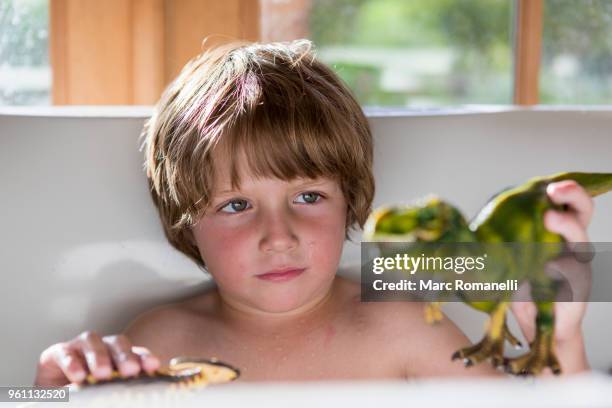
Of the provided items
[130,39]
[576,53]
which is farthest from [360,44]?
[130,39]

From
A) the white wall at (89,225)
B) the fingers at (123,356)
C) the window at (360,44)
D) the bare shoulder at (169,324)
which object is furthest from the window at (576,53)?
the fingers at (123,356)

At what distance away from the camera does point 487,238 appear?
2.83 ft

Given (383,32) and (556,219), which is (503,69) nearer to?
(383,32)

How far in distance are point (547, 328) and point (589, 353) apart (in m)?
0.08

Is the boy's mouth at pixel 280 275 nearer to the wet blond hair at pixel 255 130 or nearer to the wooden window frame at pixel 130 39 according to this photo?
the wet blond hair at pixel 255 130

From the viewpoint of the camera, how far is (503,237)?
0.86 meters

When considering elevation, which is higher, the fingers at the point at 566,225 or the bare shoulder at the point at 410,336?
the fingers at the point at 566,225

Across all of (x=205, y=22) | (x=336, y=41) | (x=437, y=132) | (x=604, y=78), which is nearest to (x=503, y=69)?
(x=604, y=78)

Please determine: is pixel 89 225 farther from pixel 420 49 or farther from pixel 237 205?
pixel 420 49

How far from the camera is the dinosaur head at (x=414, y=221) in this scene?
0.88 metres

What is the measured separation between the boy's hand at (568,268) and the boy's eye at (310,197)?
22 centimetres

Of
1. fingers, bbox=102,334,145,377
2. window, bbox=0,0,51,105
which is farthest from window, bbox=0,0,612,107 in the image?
fingers, bbox=102,334,145,377

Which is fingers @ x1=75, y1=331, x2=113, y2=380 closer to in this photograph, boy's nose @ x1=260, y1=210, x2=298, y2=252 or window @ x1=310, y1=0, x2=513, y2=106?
boy's nose @ x1=260, y1=210, x2=298, y2=252

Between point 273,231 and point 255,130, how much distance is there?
0.10 metres
